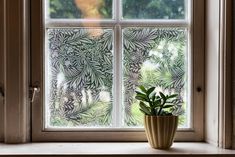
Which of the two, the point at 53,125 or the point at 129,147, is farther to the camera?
the point at 53,125

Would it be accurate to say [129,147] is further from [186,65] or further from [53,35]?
[53,35]

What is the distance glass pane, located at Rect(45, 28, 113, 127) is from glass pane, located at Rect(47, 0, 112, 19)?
56 millimetres

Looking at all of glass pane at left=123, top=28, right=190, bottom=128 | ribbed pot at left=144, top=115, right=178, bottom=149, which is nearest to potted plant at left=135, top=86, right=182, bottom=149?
ribbed pot at left=144, top=115, right=178, bottom=149

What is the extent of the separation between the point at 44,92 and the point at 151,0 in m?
0.55

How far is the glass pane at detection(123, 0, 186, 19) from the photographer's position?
1.59 m

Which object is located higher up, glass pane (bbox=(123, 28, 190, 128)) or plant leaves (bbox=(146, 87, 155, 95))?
glass pane (bbox=(123, 28, 190, 128))

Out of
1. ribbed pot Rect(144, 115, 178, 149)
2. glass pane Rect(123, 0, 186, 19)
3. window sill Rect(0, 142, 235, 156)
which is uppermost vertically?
glass pane Rect(123, 0, 186, 19)

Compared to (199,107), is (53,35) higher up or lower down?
higher up

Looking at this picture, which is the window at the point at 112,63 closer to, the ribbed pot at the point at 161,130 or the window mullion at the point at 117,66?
the window mullion at the point at 117,66

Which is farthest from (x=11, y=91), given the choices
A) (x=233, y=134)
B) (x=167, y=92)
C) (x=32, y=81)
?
(x=233, y=134)

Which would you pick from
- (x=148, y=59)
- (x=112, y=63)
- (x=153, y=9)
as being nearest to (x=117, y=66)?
(x=112, y=63)

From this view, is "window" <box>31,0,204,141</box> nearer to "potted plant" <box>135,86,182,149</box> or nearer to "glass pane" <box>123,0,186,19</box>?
"glass pane" <box>123,0,186,19</box>

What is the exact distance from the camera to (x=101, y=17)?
5.19 ft

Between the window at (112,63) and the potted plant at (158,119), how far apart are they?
12 cm
